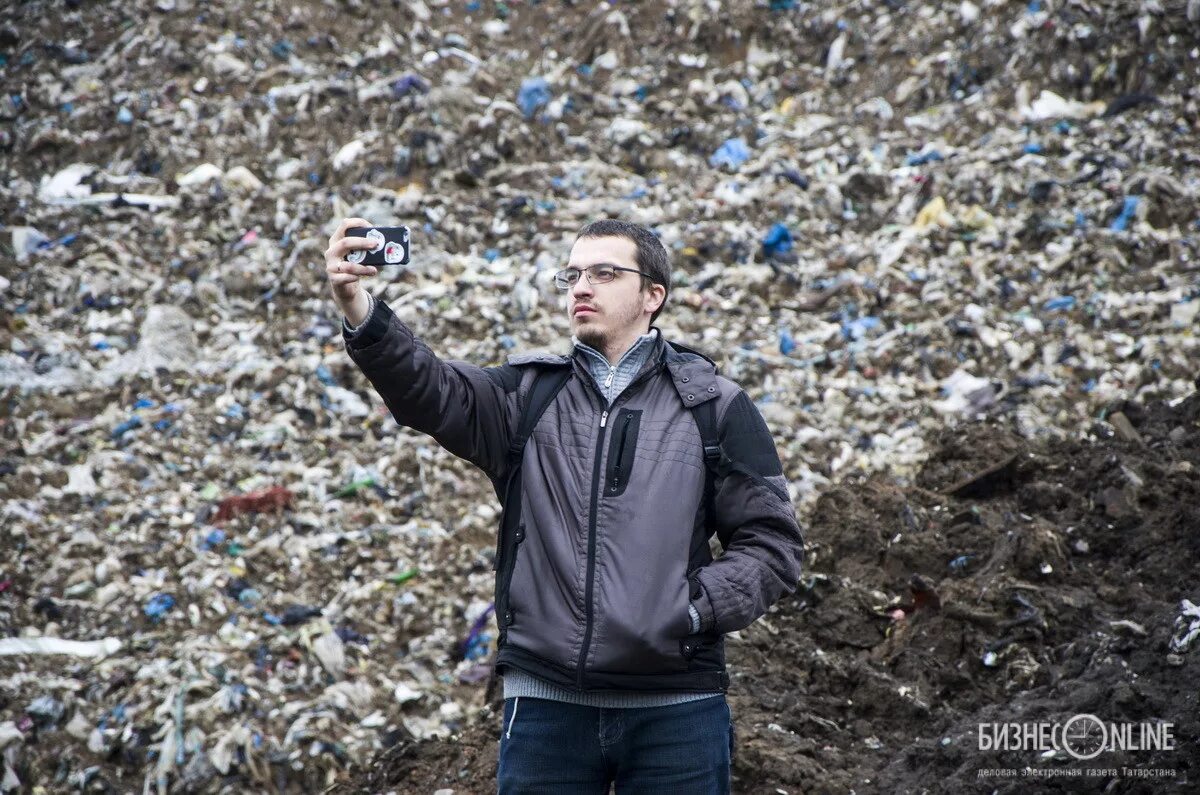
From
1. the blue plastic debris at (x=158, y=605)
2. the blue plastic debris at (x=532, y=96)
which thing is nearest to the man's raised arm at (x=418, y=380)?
the blue plastic debris at (x=158, y=605)

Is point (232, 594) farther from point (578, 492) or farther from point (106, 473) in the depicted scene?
point (578, 492)

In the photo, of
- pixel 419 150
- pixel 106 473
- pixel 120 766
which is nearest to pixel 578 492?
pixel 120 766

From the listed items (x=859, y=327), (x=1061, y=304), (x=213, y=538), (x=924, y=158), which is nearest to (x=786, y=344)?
(x=859, y=327)

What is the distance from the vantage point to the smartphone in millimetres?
2121

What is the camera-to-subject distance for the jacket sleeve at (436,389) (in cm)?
210

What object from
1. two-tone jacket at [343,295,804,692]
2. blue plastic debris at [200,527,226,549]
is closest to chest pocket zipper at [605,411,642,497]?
two-tone jacket at [343,295,804,692]

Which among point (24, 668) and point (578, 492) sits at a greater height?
point (578, 492)

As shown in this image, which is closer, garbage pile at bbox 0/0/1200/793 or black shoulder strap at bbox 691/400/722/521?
black shoulder strap at bbox 691/400/722/521

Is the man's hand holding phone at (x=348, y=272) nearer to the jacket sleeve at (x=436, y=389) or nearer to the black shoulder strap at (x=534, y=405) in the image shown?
the jacket sleeve at (x=436, y=389)

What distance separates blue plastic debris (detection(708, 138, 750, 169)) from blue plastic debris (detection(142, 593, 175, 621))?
19.6ft

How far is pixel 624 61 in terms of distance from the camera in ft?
36.1

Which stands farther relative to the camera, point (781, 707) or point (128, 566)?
point (128, 566)

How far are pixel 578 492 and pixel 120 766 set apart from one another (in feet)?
11.6

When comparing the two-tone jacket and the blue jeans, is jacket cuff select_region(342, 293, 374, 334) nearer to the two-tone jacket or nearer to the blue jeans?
the two-tone jacket
